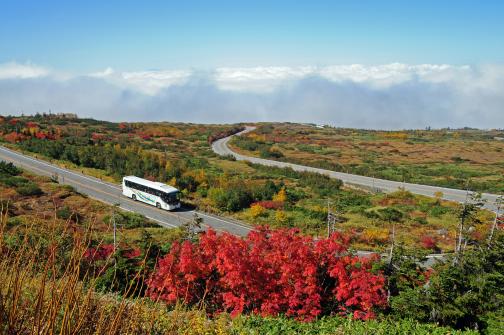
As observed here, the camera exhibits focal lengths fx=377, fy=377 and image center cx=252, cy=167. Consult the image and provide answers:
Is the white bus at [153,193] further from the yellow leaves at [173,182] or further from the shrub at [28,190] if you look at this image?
the shrub at [28,190]

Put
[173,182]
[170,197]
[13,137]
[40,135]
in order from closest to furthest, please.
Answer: [170,197] < [173,182] < [13,137] < [40,135]

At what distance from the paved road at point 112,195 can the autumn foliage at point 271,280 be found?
2136 cm

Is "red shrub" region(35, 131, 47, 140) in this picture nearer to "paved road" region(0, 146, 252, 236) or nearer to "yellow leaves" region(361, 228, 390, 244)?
"paved road" region(0, 146, 252, 236)

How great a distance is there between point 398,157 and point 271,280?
99435 mm

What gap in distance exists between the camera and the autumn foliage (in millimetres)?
14555

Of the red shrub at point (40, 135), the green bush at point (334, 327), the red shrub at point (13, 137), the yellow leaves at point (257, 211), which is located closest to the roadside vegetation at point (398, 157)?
the yellow leaves at point (257, 211)

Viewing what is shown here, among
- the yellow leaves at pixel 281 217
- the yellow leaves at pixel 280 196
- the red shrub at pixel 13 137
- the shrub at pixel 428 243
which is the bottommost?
the shrub at pixel 428 243

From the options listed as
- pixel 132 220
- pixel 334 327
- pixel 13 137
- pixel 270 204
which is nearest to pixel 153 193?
pixel 132 220

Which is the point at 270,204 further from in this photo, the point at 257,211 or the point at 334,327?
the point at 334,327

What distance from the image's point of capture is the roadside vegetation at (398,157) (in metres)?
75.9

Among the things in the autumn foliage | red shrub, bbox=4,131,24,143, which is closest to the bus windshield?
the autumn foliage

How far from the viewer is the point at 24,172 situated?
49906 mm

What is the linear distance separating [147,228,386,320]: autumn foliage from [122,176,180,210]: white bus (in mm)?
27164

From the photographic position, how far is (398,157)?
4156 inches
